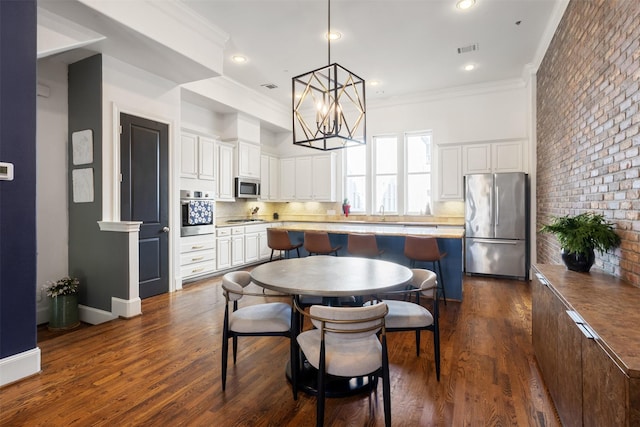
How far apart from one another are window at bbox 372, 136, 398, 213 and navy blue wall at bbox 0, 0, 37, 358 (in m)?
5.69

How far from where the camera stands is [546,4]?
3.60 m

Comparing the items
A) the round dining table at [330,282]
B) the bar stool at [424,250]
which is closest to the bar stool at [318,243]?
the bar stool at [424,250]

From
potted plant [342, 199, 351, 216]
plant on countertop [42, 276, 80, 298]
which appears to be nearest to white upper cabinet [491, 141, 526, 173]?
potted plant [342, 199, 351, 216]

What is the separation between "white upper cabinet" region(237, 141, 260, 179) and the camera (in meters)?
6.30

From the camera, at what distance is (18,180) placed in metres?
2.30

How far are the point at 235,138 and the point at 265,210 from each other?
2.05 metres

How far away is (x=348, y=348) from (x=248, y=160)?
538cm

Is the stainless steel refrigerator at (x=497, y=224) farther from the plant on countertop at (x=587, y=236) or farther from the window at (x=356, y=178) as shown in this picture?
the plant on countertop at (x=587, y=236)

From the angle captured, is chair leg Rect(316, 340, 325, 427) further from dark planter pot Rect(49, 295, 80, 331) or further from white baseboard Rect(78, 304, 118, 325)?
dark planter pot Rect(49, 295, 80, 331)

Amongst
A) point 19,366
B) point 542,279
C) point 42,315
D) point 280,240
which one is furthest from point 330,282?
point 42,315

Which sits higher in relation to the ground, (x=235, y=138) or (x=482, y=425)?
(x=235, y=138)

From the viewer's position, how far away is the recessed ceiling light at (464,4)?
352 cm

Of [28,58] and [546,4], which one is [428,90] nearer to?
[546,4]

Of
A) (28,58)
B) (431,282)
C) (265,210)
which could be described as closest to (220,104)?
(265,210)
